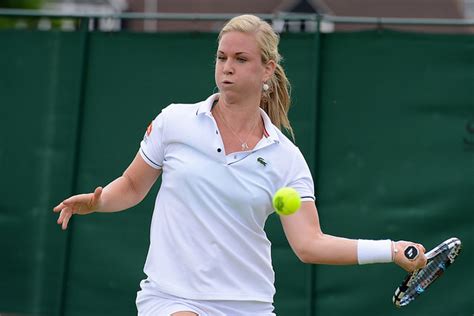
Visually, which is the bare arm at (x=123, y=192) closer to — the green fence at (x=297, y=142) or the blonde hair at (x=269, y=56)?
the blonde hair at (x=269, y=56)

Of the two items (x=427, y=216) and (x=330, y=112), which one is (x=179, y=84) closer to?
(x=330, y=112)

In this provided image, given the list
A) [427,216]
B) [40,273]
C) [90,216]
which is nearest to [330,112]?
[427,216]

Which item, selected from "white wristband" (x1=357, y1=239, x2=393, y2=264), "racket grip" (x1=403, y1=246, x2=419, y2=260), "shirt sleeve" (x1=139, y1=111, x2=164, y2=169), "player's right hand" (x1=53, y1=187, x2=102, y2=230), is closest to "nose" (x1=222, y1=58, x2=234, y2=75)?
"shirt sleeve" (x1=139, y1=111, x2=164, y2=169)

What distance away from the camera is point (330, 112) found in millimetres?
7199

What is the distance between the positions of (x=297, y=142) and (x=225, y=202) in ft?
10.8

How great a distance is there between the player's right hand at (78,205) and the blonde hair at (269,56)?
87 centimetres

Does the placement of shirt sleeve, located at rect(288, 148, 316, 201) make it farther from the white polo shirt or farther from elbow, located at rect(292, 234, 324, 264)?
elbow, located at rect(292, 234, 324, 264)

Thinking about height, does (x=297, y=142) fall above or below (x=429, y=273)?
above

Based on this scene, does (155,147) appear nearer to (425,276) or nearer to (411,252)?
(411,252)

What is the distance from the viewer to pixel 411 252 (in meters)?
3.88

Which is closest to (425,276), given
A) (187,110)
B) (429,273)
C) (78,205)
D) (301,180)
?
(429,273)

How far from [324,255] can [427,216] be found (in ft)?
10.3

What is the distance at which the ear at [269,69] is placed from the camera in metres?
4.27

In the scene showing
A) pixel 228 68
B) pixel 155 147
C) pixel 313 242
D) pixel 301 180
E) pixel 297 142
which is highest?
pixel 297 142
